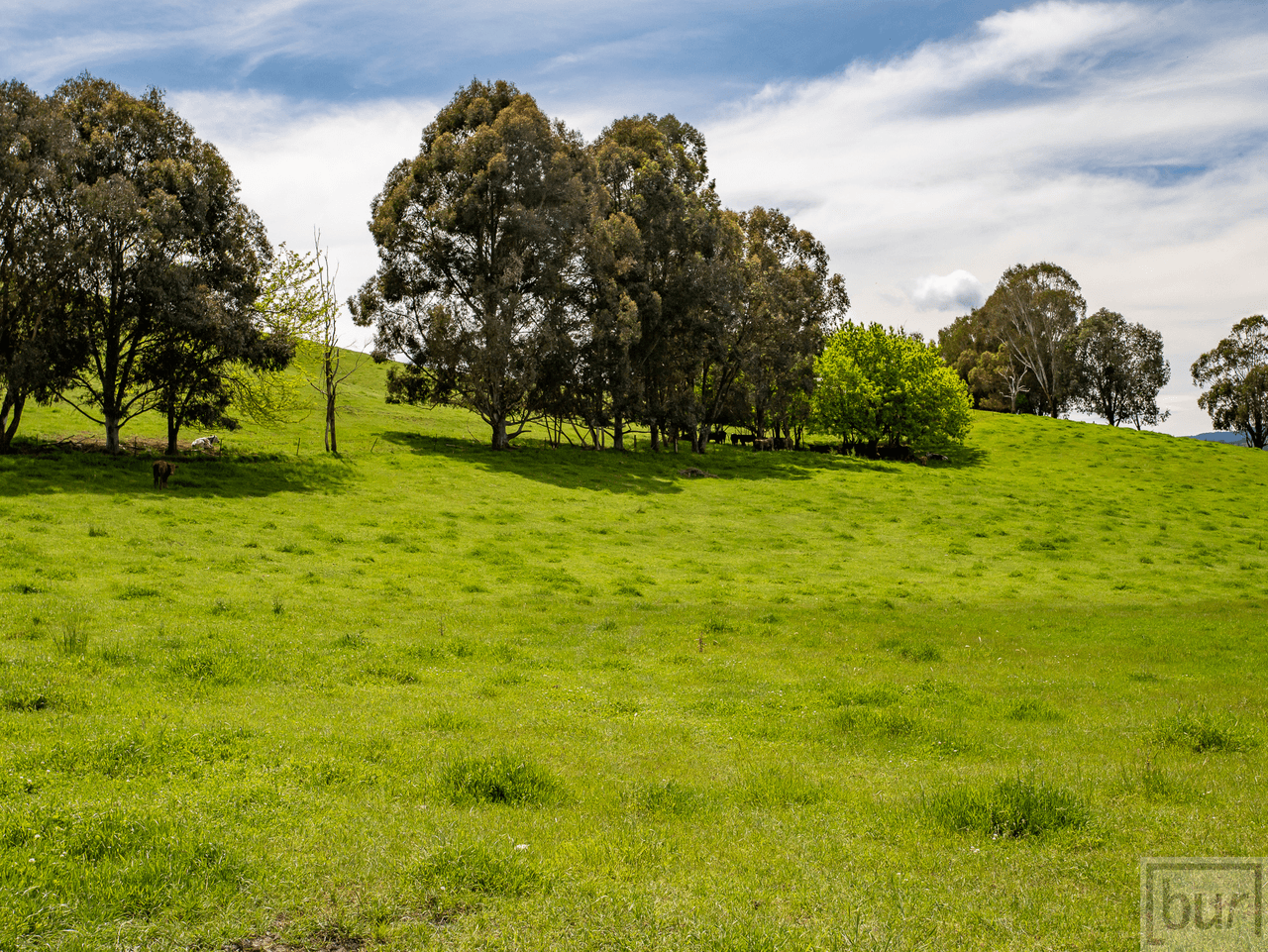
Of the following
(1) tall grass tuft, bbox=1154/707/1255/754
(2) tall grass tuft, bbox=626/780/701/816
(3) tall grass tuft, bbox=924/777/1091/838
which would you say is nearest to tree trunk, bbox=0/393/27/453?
(2) tall grass tuft, bbox=626/780/701/816

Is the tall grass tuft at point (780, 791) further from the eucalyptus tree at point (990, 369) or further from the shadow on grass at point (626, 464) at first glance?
the eucalyptus tree at point (990, 369)

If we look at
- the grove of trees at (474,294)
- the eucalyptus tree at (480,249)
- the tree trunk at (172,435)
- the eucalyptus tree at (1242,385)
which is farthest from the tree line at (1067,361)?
the tree trunk at (172,435)

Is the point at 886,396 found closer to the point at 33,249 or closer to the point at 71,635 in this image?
the point at 33,249

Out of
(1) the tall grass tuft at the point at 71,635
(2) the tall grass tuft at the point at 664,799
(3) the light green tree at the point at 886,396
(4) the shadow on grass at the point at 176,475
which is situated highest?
(3) the light green tree at the point at 886,396

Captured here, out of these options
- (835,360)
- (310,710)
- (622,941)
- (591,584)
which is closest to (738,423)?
(835,360)

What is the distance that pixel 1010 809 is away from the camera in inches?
326

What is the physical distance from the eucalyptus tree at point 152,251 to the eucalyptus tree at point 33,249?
2.48 ft

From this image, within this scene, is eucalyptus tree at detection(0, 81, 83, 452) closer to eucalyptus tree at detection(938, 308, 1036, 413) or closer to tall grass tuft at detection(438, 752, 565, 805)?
tall grass tuft at detection(438, 752, 565, 805)

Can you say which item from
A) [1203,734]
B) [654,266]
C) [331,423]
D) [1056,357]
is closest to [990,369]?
[1056,357]

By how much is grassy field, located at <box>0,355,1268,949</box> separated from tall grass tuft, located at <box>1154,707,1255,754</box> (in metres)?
0.05

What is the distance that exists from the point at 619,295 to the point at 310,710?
44215mm

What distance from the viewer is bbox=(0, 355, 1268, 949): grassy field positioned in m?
6.36

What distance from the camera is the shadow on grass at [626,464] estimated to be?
150 feet

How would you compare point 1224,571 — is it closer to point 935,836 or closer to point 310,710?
point 935,836
